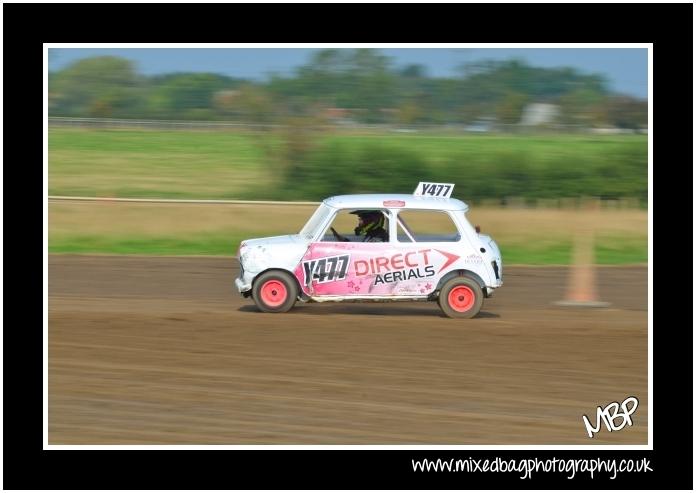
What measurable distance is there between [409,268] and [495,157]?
14.5 metres

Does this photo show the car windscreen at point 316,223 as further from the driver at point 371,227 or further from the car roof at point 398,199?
the driver at point 371,227

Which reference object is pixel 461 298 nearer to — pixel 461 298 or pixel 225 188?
pixel 461 298

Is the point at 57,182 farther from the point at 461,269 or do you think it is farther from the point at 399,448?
the point at 399,448

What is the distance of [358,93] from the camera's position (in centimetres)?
2734

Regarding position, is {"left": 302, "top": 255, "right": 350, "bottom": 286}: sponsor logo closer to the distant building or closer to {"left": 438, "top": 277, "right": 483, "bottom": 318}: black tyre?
{"left": 438, "top": 277, "right": 483, "bottom": 318}: black tyre

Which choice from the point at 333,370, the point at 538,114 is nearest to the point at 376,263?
the point at 333,370

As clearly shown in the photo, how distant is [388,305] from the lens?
13758mm

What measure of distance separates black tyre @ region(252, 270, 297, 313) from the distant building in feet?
54.9

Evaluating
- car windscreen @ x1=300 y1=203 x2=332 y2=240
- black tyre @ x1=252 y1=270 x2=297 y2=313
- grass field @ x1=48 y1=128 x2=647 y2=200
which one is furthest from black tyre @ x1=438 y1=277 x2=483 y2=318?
grass field @ x1=48 y1=128 x2=647 y2=200

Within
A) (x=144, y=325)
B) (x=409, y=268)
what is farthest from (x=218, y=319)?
(x=409, y=268)

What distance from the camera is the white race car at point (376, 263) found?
12.3 meters

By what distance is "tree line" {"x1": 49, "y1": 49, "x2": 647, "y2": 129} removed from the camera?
88.8ft

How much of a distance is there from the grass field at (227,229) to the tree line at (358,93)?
4.95 m

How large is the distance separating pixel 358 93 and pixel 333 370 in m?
18.4
